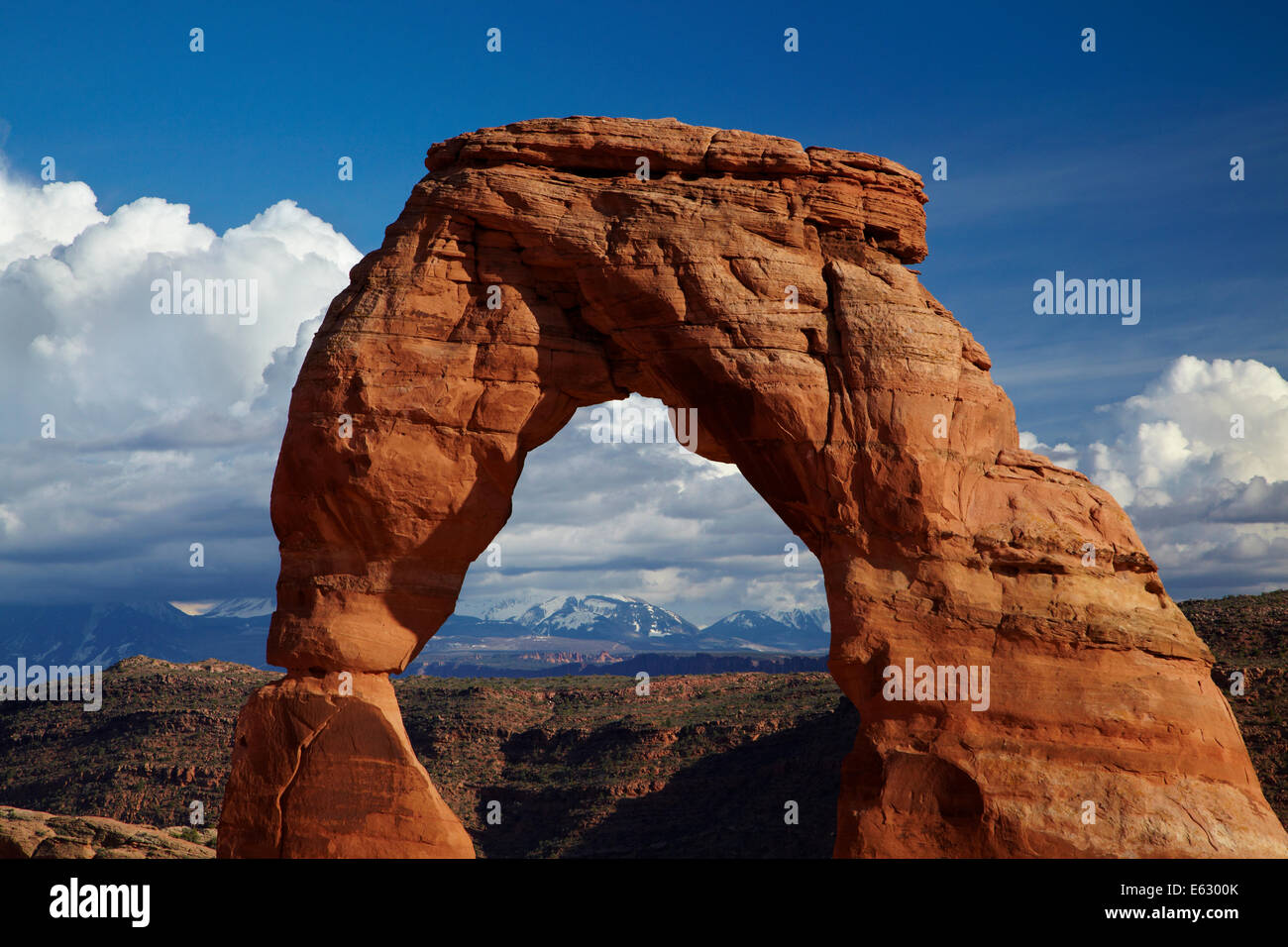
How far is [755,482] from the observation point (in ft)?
67.2

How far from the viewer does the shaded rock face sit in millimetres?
18422

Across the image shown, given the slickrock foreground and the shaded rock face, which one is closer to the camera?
the shaded rock face

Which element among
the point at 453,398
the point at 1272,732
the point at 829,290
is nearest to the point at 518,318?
the point at 453,398

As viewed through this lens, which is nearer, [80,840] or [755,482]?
[755,482]

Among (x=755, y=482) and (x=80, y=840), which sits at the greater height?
(x=755, y=482)

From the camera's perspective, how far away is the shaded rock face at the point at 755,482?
1842 cm

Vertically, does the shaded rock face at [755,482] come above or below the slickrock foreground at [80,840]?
above

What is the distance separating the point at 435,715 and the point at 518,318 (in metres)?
37.6

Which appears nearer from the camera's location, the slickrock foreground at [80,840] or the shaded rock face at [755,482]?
the shaded rock face at [755,482]

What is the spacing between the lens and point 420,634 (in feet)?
67.2

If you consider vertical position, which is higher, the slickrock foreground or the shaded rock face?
the shaded rock face
